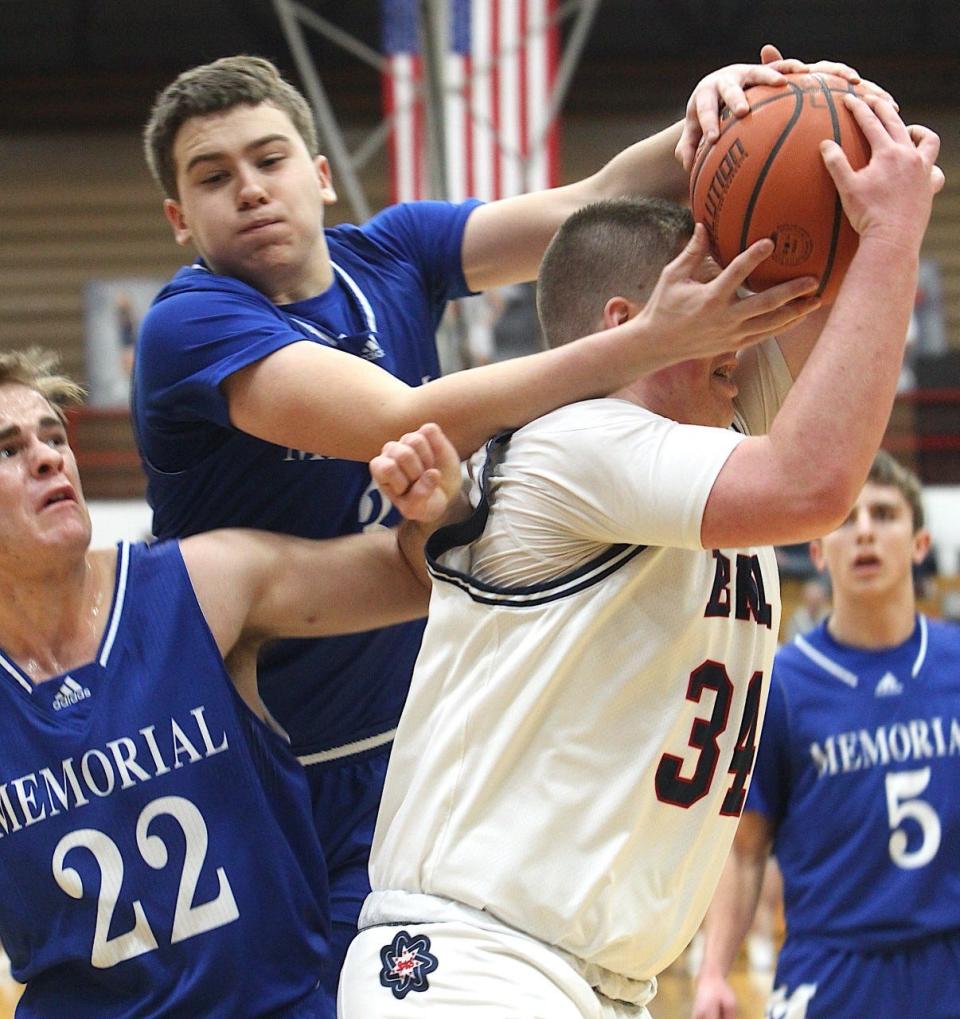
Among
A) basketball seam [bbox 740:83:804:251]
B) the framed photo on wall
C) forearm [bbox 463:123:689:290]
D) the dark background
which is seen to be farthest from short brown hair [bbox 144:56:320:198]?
the dark background

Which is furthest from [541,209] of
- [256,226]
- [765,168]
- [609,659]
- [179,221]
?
[609,659]

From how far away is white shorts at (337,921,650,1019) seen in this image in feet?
7.82

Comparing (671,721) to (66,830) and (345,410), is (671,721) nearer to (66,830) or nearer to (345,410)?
(345,410)

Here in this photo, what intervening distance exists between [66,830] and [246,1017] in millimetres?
457

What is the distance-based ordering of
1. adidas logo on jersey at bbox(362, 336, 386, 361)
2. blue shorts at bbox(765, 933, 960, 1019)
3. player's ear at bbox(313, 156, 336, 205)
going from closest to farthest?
adidas logo on jersey at bbox(362, 336, 386, 361), player's ear at bbox(313, 156, 336, 205), blue shorts at bbox(765, 933, 960, 1019)

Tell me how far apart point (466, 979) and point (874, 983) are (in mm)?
2573

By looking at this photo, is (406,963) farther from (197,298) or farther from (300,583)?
(197,298)

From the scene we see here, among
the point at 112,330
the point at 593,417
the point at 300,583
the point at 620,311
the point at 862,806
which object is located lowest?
the point at 112,330

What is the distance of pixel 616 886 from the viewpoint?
8.16 ft

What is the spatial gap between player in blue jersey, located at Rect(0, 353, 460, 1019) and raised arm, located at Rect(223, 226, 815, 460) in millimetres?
341

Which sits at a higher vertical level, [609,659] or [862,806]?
[609,659]

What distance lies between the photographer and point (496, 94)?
386 inches

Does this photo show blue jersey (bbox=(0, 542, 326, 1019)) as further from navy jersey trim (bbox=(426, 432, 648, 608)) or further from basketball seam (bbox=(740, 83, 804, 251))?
basketball seam (bbox=(740, 83, 804, 251))

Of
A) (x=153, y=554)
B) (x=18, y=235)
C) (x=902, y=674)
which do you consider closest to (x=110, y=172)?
(x=18, y=235)
